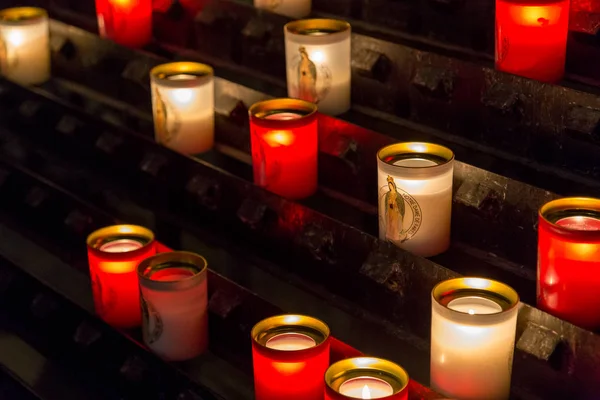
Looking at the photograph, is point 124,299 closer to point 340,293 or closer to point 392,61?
point 340,293

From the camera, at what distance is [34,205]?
1983 millimetres

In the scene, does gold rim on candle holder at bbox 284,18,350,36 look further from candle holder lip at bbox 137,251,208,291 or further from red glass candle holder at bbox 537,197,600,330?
red glass candle holder at bbox 537,197,600,330

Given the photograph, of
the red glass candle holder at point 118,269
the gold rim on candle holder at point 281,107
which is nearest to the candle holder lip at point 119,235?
the red glass candle holder at point 118,269

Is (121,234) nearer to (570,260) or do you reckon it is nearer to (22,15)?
(570,260)

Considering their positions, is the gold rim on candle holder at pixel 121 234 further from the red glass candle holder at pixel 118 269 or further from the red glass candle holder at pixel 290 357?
the red glass candle holder at pixel 290 357

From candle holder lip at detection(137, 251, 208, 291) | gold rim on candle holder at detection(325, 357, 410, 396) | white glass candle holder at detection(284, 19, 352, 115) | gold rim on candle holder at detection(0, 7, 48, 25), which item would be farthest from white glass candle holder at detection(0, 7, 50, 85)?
gold rim on candle holder at detection(325, 357, 410, 396)

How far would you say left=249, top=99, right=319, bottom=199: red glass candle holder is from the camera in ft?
5.38

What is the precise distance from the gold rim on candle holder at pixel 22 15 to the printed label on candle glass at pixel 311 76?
76 cm

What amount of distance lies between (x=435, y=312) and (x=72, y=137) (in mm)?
1044

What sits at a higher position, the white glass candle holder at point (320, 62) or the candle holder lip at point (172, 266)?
the white glass candle holder at point (320, 62)

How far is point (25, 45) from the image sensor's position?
89.4 inches

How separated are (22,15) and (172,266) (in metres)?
1.00

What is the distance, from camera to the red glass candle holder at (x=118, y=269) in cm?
159

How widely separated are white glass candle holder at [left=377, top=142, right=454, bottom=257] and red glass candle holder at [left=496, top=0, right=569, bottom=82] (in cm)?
22
